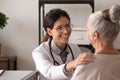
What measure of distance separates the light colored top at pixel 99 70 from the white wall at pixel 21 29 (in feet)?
9.94

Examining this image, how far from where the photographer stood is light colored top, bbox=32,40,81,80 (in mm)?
1629

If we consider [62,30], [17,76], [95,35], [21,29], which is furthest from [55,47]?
[21,29]

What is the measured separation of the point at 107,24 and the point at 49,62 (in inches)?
22.9

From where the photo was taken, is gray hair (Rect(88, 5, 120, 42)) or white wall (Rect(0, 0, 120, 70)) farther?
white wall (Rect(0, 0, 120, 70))

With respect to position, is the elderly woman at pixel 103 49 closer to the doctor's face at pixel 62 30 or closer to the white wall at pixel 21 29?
the doctor's face at pixel 62 30

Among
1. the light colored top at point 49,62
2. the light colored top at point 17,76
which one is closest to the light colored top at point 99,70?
the light colored top at point 49,62

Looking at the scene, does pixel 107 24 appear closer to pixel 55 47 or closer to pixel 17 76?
pixel 55 47

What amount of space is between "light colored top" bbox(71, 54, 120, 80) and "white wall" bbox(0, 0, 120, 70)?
303 cm

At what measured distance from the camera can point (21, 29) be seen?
14.5 ft

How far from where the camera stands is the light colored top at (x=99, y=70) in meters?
1.32

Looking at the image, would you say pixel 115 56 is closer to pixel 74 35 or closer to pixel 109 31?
pixel 109 31

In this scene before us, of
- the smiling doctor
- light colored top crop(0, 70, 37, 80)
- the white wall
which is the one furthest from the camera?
the white wall

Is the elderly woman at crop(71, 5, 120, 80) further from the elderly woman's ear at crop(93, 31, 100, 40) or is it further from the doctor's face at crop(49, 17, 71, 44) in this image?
the doctor's face at crop(49, 17, 71, 44)

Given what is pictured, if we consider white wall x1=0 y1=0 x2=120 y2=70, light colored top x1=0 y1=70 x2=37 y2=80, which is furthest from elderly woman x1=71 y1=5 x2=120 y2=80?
white wall x1=0 y1=0 x2=120 y2=70
